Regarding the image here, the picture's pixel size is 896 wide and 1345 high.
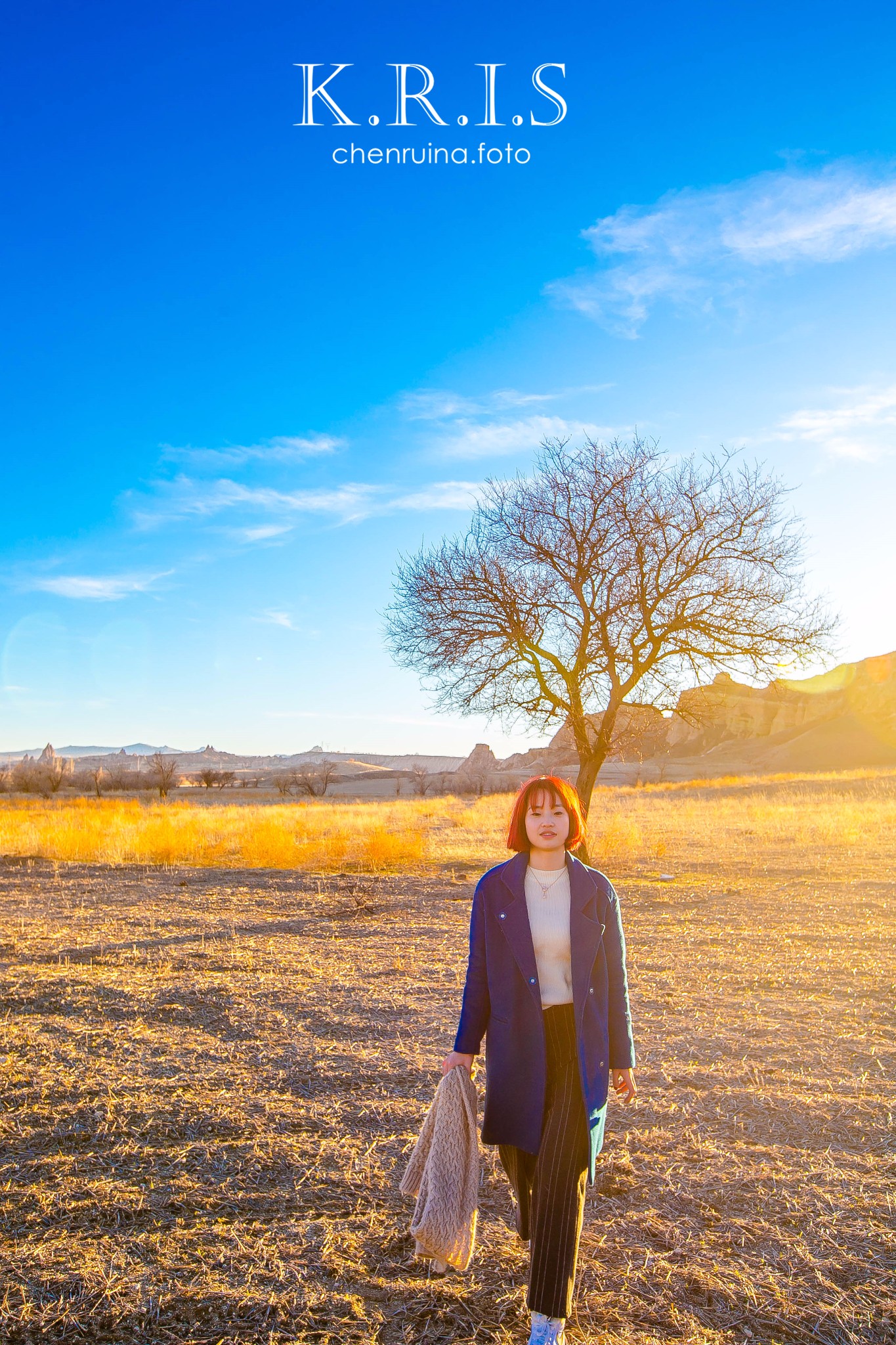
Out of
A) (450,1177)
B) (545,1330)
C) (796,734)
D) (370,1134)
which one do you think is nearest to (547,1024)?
(450,1177)

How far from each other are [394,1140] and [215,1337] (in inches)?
60.6

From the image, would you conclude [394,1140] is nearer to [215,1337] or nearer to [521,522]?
[215,1337]

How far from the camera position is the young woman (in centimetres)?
266

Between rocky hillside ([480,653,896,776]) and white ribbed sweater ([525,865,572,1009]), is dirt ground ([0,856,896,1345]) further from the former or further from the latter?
rocky hillside ([480,653,896,776])

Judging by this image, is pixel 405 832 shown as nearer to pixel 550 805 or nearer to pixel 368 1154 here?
pixel 368 1154

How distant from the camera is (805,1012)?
658cm

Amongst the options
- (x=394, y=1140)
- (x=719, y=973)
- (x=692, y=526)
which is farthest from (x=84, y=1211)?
(x=692, y=526)

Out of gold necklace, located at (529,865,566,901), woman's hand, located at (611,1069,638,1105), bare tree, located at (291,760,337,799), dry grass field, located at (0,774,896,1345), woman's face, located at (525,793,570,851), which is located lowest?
bare tree, located at (291,760,337,799)

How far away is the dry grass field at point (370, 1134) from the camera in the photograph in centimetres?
291

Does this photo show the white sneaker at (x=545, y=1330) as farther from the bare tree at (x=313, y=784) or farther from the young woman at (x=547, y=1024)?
the bare tree at (x=313, y=784)

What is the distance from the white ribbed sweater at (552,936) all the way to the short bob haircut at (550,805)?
0.46 ft

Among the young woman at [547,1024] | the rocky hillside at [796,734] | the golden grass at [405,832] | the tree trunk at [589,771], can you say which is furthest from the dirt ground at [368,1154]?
the rocky hillside at [796,734]

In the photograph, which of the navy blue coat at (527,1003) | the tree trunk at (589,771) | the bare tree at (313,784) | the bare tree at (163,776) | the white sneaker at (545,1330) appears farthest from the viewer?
the bare tree at (313,784)

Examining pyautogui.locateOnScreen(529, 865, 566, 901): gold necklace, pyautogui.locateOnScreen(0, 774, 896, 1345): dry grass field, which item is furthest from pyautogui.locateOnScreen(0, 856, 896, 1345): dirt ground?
pyautogui.locateOnScreen(529, 865, 566, 901): gold necklace
